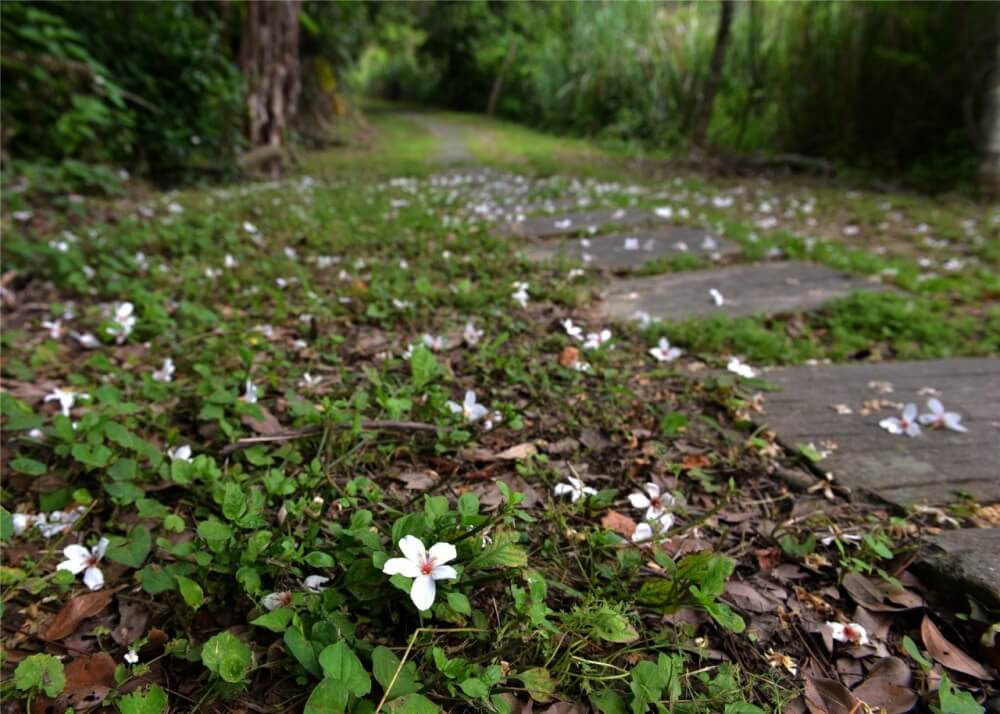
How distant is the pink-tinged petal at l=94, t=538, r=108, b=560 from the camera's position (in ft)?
4.17

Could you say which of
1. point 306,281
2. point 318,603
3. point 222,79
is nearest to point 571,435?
point 318,603

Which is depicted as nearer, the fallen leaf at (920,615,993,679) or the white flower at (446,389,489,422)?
the fallen leaf at (920,615,993,679)

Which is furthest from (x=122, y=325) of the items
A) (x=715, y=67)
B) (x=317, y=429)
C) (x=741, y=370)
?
(x=715, y=67)

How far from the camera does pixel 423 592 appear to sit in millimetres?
991

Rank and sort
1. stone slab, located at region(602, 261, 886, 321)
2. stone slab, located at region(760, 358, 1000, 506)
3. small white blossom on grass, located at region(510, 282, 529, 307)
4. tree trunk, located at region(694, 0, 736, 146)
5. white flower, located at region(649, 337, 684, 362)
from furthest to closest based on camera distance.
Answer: tree trunk, located at region(694, 0, 736, 146)
stone slab, located at region(602, 261, 886, 321)
small white blossom on grass, located at region(510, 282, 529, 307)
white flower, located at region(649, 337, 684, 362)
stone slab, located at region(760, 358, 1000, 506)

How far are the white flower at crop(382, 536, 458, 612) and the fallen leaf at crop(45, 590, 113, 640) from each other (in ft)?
2.24

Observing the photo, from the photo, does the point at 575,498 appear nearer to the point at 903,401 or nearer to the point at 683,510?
the point at 683,510

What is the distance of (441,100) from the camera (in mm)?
21641

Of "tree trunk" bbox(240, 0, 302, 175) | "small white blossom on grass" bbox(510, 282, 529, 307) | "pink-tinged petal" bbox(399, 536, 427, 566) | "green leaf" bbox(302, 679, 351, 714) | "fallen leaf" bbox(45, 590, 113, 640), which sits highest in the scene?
"tree trunk" bbox(240, 0, 302, 175)

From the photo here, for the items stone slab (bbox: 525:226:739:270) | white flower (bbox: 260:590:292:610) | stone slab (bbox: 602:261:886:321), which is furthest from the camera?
stone slab (bbox: 525:226:739:270)

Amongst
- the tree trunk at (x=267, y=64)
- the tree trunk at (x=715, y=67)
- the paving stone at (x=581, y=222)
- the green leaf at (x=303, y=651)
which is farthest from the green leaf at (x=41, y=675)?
the tree trunk at (x=715, y=67)

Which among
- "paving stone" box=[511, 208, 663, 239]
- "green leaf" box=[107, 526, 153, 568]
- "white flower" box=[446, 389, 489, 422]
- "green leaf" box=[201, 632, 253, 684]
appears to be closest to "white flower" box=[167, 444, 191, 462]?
"green leaf" box=[107, 526, 153, 568]

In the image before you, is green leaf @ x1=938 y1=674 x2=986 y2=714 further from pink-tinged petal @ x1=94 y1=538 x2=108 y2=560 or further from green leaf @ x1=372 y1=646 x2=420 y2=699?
pink-tinged petal @ x1=94 y1=538 x2=108 y2=560

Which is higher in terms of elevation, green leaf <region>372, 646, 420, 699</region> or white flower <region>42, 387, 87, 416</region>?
white flower <region>42, 387, 87, 416</region>
